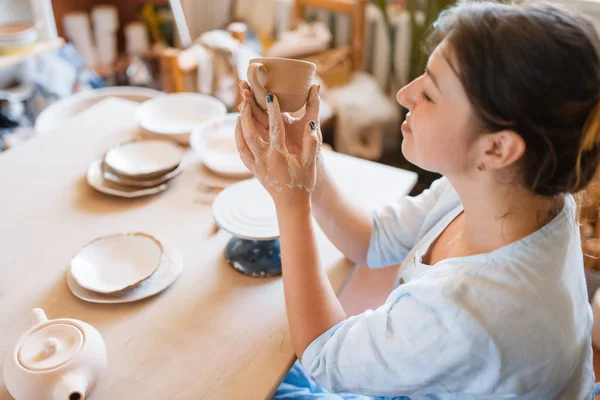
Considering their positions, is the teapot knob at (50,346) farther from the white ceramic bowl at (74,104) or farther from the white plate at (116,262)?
the white ceramic bowl at (74,104)

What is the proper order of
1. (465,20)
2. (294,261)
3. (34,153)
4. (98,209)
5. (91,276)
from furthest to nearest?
(34,153) → (98,209) → (91,276) → (294,261) → (465,20)

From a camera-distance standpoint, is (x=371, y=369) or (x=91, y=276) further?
(x=91, y=276)

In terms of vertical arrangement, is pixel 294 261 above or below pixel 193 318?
above

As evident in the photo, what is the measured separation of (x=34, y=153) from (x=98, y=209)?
1.20 feet

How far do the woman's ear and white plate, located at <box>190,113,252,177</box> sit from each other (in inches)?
28.7

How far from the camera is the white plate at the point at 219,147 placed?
1390mm

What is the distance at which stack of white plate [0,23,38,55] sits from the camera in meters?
2.48

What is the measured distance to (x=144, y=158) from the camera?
56.6 inches

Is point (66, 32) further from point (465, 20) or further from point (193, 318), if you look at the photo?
point (465, 20)

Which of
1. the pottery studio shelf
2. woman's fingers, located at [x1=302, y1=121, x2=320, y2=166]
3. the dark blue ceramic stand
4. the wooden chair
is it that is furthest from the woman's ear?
the pottery studio shelf

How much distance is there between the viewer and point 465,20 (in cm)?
78

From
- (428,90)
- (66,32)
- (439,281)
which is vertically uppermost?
(428,90)

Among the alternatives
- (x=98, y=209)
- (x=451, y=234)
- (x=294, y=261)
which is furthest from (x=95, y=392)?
(x=451, y=234)

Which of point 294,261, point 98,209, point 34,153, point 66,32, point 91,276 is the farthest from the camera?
point 66,32
